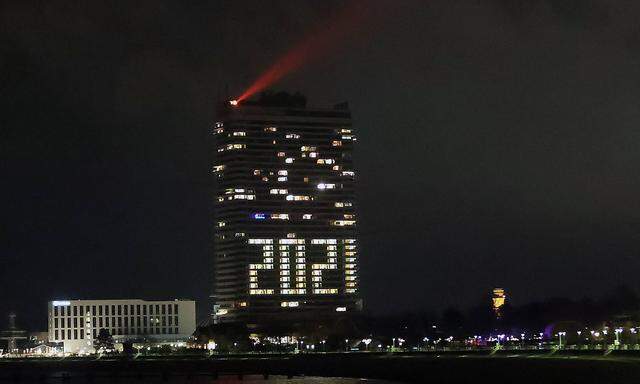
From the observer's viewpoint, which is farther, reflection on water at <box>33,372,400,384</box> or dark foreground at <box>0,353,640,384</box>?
reflection on water at <box>33,372,400,384</box>

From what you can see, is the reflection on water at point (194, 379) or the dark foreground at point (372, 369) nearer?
the dark foreground at point (372, 369)

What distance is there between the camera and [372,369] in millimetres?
142375

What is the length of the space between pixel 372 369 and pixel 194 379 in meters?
25.0

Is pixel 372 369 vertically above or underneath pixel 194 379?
above

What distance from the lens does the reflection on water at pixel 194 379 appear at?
137 meters

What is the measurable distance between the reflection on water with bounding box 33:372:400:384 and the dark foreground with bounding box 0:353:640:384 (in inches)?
5.1

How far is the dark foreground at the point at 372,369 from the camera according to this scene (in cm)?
9681

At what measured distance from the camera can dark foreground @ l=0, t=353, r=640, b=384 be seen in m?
96.8

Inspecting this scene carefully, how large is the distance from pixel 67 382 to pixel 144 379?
9.88 meters

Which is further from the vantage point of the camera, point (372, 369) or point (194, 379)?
point (194, 379)

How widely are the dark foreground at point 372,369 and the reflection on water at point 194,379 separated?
13cm

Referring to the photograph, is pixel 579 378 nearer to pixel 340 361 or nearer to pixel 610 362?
pixel 610 362

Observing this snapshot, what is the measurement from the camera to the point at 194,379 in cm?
15412

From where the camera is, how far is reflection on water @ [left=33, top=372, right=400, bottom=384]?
449 ft
